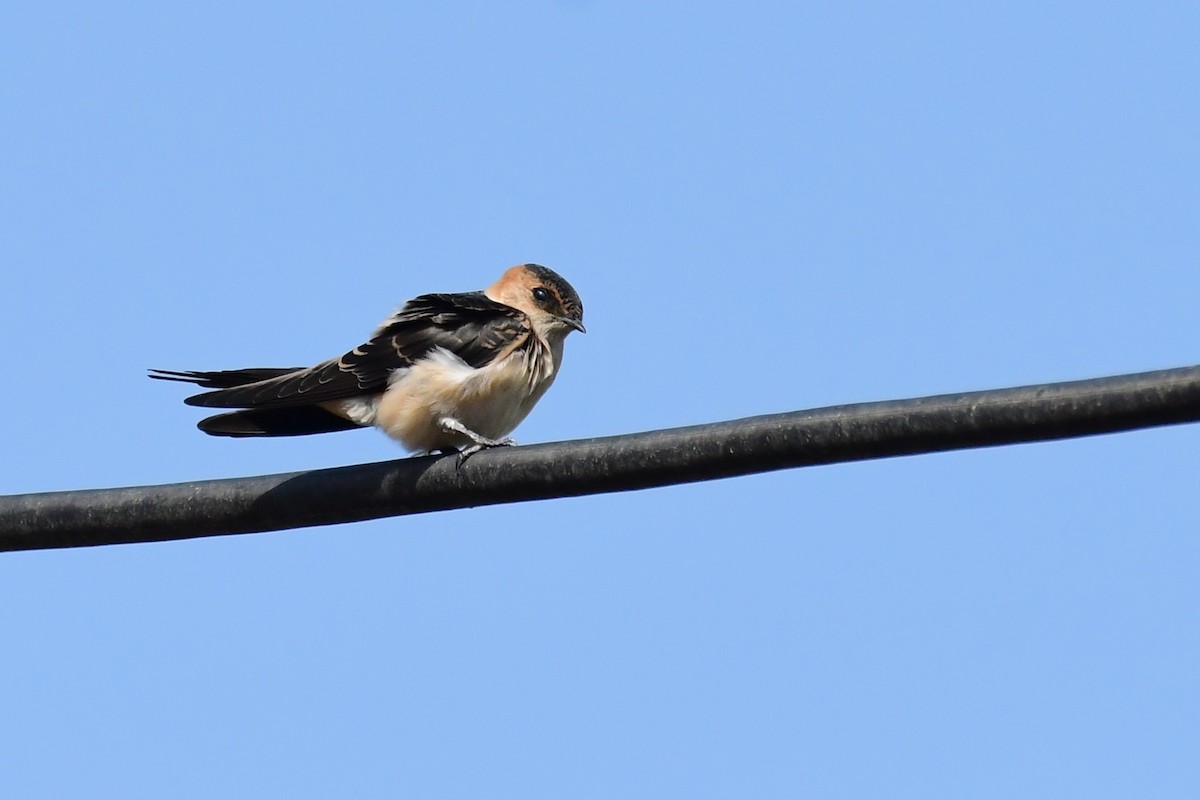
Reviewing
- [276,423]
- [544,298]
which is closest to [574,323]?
[544,298]

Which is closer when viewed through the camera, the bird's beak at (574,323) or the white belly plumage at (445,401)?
the white belly plumage at (445,401)

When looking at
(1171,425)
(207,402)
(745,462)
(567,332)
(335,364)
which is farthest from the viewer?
(567,332)

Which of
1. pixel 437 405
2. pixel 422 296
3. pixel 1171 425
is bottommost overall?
pixel 1171 425

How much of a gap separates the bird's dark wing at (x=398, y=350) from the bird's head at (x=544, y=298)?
60 centimetres

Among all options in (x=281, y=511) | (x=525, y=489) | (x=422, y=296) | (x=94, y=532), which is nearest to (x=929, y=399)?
(x=525, y=489)

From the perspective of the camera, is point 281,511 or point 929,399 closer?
point 929,399

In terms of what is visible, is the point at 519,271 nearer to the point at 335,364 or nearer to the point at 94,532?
the point at 335,364

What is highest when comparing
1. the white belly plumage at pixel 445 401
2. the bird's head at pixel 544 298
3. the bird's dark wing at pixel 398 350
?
the bird's head at pixel 544 298

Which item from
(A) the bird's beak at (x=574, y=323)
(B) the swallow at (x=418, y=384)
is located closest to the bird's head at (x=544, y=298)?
(A) the bird's beak at (x=574, y=323)

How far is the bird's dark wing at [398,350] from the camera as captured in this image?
7.37 m

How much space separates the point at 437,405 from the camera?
7.36 metres

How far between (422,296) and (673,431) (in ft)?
10.9

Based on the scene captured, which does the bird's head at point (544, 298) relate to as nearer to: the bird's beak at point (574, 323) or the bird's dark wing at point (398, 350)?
the bird's beak at point (574, 323)

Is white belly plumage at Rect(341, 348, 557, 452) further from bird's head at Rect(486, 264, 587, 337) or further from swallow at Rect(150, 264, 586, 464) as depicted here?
bird's head at Rect(486, 264, 587, 337)
